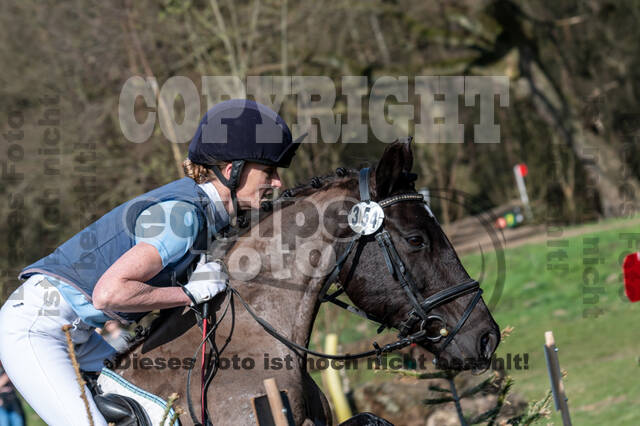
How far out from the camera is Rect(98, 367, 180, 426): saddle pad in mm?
2670

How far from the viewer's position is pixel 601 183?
16.3 m

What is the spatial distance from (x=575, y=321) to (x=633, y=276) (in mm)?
5799

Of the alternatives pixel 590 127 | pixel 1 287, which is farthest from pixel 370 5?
pixel 1 287

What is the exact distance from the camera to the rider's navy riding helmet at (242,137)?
2992 millimetres

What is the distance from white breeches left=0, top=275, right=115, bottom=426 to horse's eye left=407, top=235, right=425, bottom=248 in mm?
1402

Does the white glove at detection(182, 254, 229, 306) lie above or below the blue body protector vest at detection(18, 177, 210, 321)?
below

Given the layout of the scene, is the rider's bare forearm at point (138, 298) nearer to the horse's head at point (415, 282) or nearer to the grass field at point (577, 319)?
the horse's head at point (415, 282)

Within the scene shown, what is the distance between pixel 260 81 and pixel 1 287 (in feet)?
14.1

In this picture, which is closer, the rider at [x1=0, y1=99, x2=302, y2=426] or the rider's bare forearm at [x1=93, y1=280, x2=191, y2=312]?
the rider's bare forearm at [x1=93, y1=280, x2=191, y2=312]

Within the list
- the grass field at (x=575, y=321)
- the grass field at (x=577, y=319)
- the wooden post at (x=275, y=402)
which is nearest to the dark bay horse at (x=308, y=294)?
the wooden post at (x=275, y=402)

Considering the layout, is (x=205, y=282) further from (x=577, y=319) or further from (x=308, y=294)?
(x=577, y=319)

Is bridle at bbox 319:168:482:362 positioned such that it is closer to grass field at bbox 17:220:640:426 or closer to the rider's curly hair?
the rider's curly hair

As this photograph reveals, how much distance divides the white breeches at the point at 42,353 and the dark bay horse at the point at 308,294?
0.25 m

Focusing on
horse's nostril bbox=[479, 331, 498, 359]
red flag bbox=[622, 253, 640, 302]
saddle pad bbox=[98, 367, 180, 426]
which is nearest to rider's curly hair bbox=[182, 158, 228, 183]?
saddle pad bbox=[98, 367, 180, 426]
